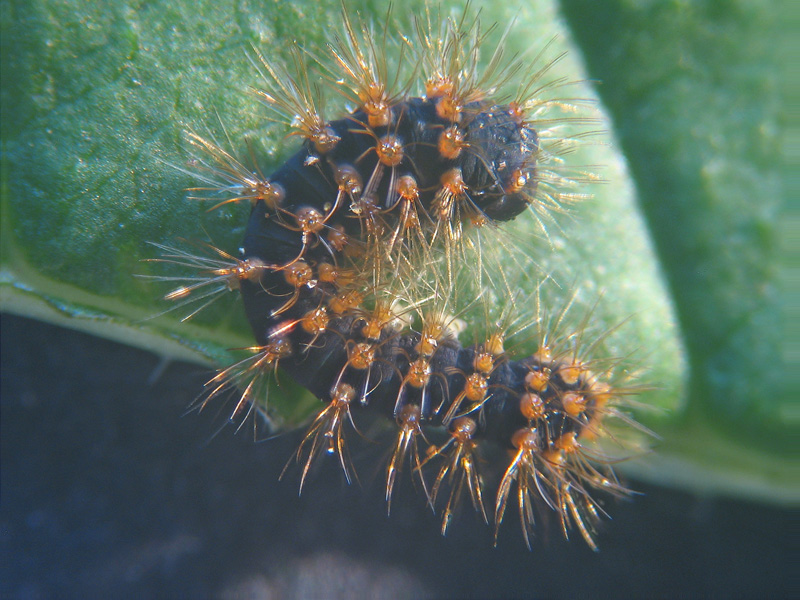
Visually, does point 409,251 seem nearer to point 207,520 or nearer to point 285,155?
point 285,155

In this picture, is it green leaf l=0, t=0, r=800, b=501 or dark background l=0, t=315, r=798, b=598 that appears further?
dark background l=0, t=315, r=798, b=598

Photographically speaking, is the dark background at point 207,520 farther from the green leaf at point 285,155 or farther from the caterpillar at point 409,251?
the caterpillar at point 409,251

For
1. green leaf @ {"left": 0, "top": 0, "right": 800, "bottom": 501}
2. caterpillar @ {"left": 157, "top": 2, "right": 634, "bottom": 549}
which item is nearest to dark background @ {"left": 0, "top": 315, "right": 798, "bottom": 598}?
green leaf @ {"left": 0, "top": 0, "right": 800, "bottom": 501}

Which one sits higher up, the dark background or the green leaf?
the green leaf

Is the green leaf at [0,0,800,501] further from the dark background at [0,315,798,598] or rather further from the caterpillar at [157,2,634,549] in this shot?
the dark background at [0,315,798,598]

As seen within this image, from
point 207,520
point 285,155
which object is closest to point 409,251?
point 285,155

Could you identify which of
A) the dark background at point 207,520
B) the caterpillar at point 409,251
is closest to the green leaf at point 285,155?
the caterpillar at point 409,251
